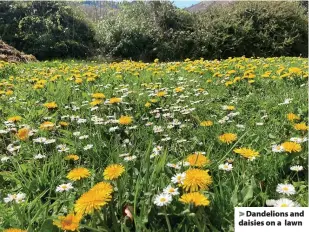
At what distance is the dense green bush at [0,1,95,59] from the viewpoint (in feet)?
39.3

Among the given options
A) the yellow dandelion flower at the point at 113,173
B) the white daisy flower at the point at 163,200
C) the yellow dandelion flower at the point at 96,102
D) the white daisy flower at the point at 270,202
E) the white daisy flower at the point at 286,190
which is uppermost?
the yellow dandelion flower at the point at 96,102

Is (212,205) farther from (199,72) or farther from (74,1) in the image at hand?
(74,1)

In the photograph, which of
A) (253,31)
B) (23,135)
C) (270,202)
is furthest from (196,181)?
(253,31)

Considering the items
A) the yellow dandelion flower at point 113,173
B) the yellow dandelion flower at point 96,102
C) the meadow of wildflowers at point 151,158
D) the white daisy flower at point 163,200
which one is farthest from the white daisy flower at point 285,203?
the yellow dandelion flower at point 96,102

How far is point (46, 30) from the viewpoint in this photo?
12383 mm

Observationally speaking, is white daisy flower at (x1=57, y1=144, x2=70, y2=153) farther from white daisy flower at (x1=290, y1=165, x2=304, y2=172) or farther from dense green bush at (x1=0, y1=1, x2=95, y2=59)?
dense green bush at (x1=0, y1=1, x2=95, y2=59)

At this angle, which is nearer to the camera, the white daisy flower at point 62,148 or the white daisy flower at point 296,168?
the white daisy flower at point 296,168

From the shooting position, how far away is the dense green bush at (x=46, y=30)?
472 inches

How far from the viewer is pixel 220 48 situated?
448 inches

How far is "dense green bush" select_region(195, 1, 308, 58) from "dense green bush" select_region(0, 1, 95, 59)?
12.7 feet

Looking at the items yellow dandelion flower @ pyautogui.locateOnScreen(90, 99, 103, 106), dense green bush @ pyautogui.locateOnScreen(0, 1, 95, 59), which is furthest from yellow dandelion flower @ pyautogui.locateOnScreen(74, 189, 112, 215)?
dense green bush @ pyautogui.locateOnScreen(0, 1, 95, 59)

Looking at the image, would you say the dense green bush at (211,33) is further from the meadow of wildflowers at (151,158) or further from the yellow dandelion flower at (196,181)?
the yellow dandelion flower at (196,181)

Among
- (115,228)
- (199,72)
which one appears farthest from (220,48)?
(115,228)

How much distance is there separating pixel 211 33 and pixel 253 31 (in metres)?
1.31
